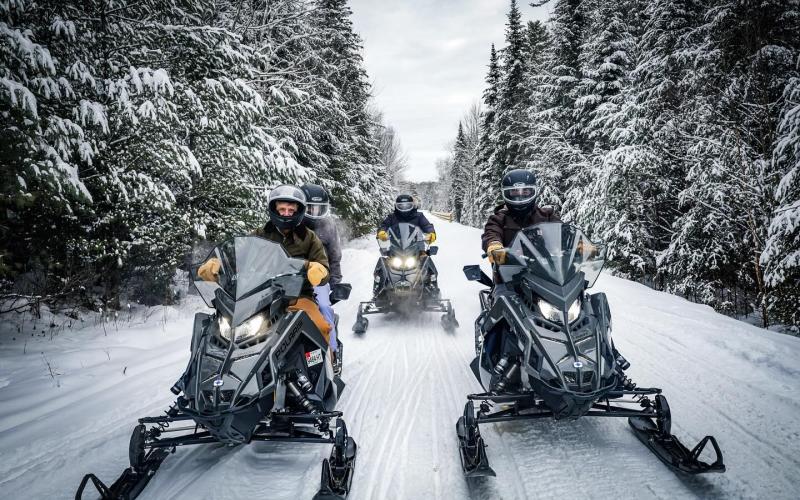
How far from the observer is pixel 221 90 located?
6402 millimetres

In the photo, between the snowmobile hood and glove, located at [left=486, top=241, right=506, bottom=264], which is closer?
the snowmobile hood

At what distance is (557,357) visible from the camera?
2.38 metres

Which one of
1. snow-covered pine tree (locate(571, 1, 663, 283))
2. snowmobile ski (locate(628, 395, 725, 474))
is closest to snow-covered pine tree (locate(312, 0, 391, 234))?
snow-covered pine tree (locate(571, 1, 663, 283))

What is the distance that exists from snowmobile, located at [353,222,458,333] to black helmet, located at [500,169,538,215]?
2.32m

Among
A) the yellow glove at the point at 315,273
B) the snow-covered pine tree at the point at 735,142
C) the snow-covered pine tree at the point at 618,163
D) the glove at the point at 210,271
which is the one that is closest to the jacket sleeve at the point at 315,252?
the yellow glove at the point at 315,273

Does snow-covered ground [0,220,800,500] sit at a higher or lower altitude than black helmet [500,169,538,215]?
lower

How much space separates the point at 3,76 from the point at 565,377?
5.74 meters

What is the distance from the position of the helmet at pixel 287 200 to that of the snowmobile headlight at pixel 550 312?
7.01 feet

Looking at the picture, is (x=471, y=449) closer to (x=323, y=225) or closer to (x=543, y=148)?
(x=323, y=225)

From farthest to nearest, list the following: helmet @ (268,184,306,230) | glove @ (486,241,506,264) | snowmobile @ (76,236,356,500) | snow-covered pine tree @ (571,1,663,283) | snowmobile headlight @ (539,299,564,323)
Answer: snow-covered pine tree @ (571,1,663,283) → helmet @ (268,184,306,230) → glove @ (486,241,506,264) → snowmobile headlight @ (539,299,564,323) → snowmobile @ (76,236,356,500)

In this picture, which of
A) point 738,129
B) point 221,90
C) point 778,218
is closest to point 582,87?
point 738,129

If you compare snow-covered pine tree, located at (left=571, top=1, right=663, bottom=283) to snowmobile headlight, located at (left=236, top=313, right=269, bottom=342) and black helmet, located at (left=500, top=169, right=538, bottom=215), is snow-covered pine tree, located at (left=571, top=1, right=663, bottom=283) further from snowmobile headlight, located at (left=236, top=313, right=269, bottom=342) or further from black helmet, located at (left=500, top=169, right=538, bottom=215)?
snowmobile headlight, located at (left=236, top=313, right=269, bottom=342)

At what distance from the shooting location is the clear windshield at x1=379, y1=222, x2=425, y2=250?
634 centimetres

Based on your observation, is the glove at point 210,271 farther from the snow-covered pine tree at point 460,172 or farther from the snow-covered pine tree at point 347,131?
the snow-covered pine tree at point 460,172
